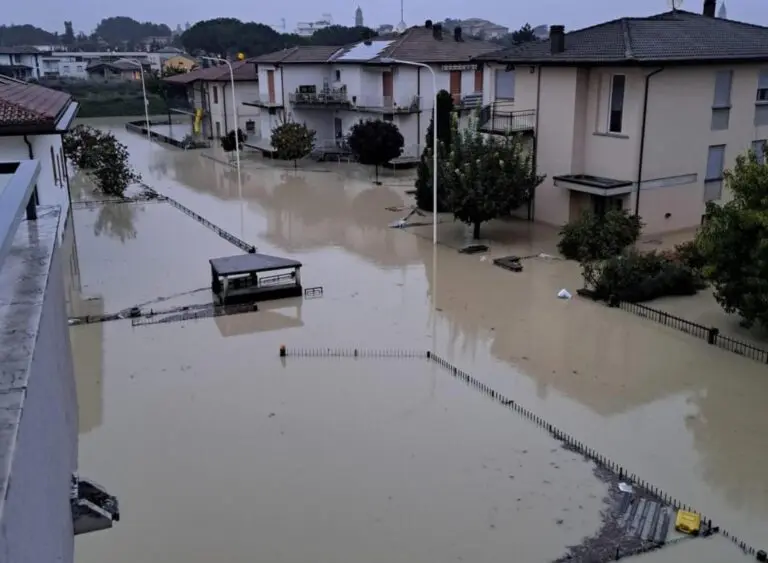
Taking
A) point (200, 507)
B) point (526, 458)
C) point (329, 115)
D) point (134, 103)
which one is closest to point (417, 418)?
point (526, 458)

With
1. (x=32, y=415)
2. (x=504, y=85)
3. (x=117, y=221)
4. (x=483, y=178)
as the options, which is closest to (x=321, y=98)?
(x=504, y=85)

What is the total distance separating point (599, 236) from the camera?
20625mm

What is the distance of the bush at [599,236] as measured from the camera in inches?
810

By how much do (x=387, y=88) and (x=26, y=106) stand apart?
865 inches

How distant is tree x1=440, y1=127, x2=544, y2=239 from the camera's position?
21734 millimetres

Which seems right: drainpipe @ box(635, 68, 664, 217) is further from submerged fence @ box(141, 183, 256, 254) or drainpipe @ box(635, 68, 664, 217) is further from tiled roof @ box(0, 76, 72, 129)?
tiled roof @ box(0, 76, 72, 129)

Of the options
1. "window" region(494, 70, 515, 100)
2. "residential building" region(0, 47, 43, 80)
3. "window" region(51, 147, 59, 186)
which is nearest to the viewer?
"window" region(51, 147, 59, 186)

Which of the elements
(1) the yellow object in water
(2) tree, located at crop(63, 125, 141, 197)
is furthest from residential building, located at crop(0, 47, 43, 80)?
(1) the yellow object in water

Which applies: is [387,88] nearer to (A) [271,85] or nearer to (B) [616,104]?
(A) [271,85]

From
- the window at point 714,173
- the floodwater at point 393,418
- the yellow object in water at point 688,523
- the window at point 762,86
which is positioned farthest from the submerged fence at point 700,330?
the window at point 762,86

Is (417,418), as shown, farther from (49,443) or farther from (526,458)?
(49,443)

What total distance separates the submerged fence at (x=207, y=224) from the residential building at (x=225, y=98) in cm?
1771

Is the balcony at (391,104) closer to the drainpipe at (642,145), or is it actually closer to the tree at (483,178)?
the tree at (483,178)

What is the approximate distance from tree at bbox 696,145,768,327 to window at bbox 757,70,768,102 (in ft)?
38.3
